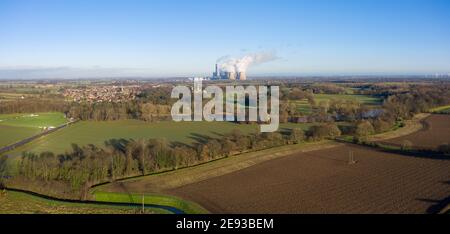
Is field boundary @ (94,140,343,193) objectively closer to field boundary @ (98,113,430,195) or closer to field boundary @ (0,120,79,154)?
field boundary @ (98,113,430,195)

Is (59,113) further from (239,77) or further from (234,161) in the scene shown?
(239,77)

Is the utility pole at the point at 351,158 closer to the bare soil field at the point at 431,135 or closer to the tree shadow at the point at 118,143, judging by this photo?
the bare soil field at the point at 431,135

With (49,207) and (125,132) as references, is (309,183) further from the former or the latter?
(125,132)

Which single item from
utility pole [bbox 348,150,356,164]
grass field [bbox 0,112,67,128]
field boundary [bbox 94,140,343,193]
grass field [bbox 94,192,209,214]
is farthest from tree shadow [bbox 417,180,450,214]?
grass field [bbox 0,112,67,128]

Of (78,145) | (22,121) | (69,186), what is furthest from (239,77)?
(69,186)

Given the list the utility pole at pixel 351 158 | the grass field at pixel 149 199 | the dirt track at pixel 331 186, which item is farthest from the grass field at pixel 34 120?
the utility pole at pixel 351 158

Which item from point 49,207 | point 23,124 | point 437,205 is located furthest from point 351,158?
point 23,124
